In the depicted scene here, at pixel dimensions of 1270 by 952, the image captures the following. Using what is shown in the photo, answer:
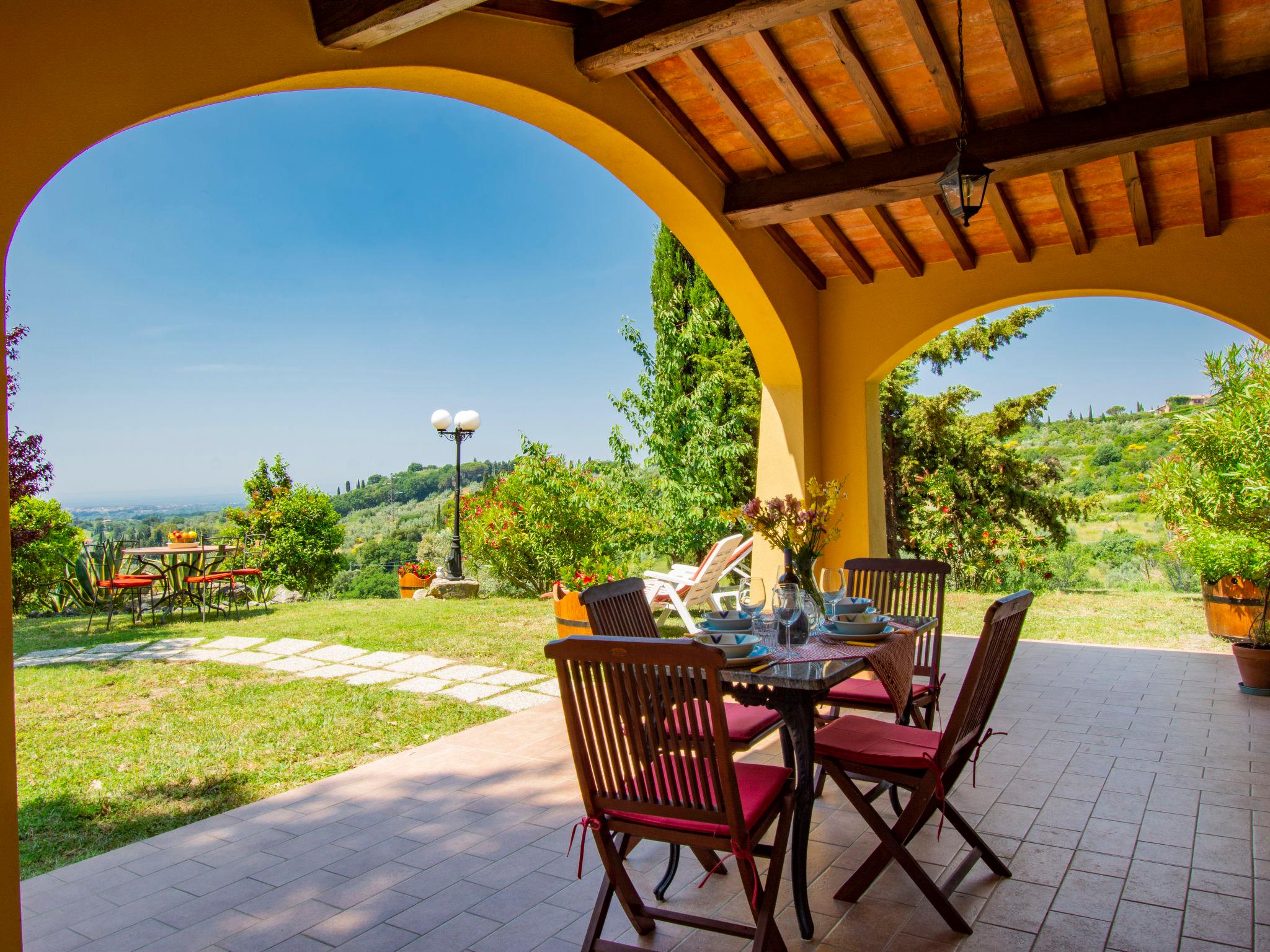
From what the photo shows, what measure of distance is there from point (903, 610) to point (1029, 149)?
7.93ft

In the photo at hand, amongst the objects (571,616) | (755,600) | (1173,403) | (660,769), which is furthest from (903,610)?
(1173,403)

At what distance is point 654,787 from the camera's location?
7.00 feet

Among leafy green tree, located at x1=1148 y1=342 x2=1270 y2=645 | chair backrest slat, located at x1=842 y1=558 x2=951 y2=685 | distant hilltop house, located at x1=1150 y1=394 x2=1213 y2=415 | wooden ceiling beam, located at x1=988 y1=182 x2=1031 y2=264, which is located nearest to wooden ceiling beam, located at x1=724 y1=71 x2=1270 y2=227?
wooden ceiling beam, located at x1=988 y1=182 x2=1031 y2=264

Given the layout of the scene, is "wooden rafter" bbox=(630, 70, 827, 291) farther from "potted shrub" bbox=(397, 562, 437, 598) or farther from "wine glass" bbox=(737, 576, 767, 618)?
"potted shrub" bbox=(397, 562, 437, 598)

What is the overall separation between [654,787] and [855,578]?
213cm

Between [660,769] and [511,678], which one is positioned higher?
[660,769]

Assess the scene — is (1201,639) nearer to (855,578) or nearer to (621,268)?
(855,578)

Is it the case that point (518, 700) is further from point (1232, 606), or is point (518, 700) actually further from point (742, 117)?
point (1232, 606)

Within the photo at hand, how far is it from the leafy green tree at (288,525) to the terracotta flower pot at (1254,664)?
9073 millimetres

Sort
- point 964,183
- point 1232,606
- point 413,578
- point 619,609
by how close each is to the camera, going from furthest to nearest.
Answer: point 413,578 → point 1232,606 → point 964,183 → point 619,609

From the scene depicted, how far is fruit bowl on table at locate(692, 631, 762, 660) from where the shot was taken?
2547 millimetres

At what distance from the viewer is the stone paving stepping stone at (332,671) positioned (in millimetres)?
5824

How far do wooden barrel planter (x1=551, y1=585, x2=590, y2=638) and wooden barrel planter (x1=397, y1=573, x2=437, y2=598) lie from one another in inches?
193

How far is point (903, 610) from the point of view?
149 inches
